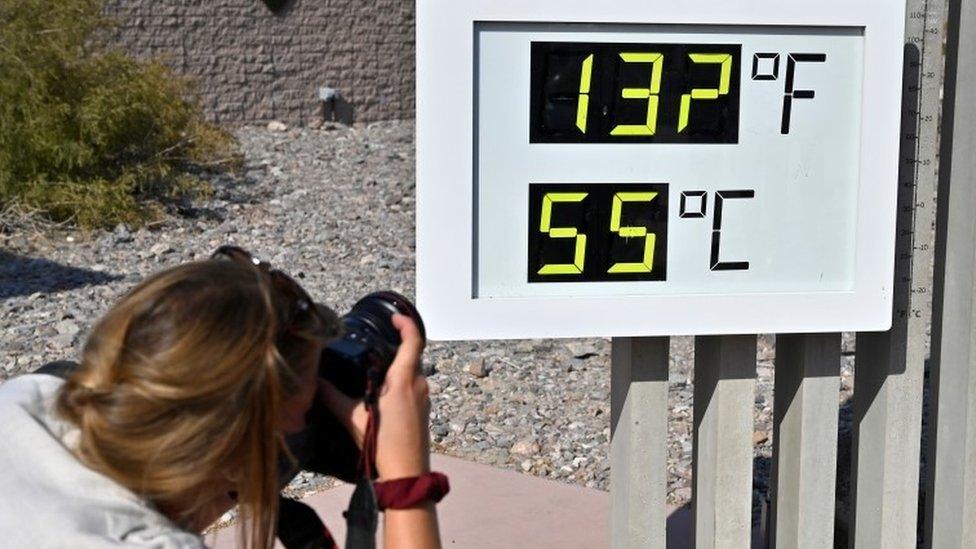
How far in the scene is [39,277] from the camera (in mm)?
8406

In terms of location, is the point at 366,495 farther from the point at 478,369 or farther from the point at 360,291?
the point at 360,291

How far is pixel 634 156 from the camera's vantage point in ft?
9.35

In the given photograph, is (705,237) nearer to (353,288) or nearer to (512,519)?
(512,519)

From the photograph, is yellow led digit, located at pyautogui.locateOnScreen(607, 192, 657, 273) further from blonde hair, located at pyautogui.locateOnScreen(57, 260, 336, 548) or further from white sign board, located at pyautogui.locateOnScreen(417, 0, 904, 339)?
blonde hair, located at pyautogui.locateOnScreen(57, 260, 336, 548)

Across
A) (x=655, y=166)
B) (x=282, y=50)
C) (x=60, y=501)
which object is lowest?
(x=60, y=501)

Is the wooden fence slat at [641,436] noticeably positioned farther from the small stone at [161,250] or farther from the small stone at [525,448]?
the small stone at [161,250]

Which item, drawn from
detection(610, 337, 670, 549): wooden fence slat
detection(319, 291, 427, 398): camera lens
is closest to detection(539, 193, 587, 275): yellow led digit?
detection(610, 337, 670, 549): wooden fence slat

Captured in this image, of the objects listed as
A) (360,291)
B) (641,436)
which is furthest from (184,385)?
(360,291)

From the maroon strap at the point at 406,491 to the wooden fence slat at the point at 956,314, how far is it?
1.78 m

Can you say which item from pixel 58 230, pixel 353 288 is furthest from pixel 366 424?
pixel 58 230

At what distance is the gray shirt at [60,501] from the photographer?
1.45 m

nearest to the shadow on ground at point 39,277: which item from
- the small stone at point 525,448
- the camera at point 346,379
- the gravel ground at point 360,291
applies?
the gravel ground at point 360,291

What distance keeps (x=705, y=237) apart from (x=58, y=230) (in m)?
7.83

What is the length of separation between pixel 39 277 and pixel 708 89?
646 centimetres
